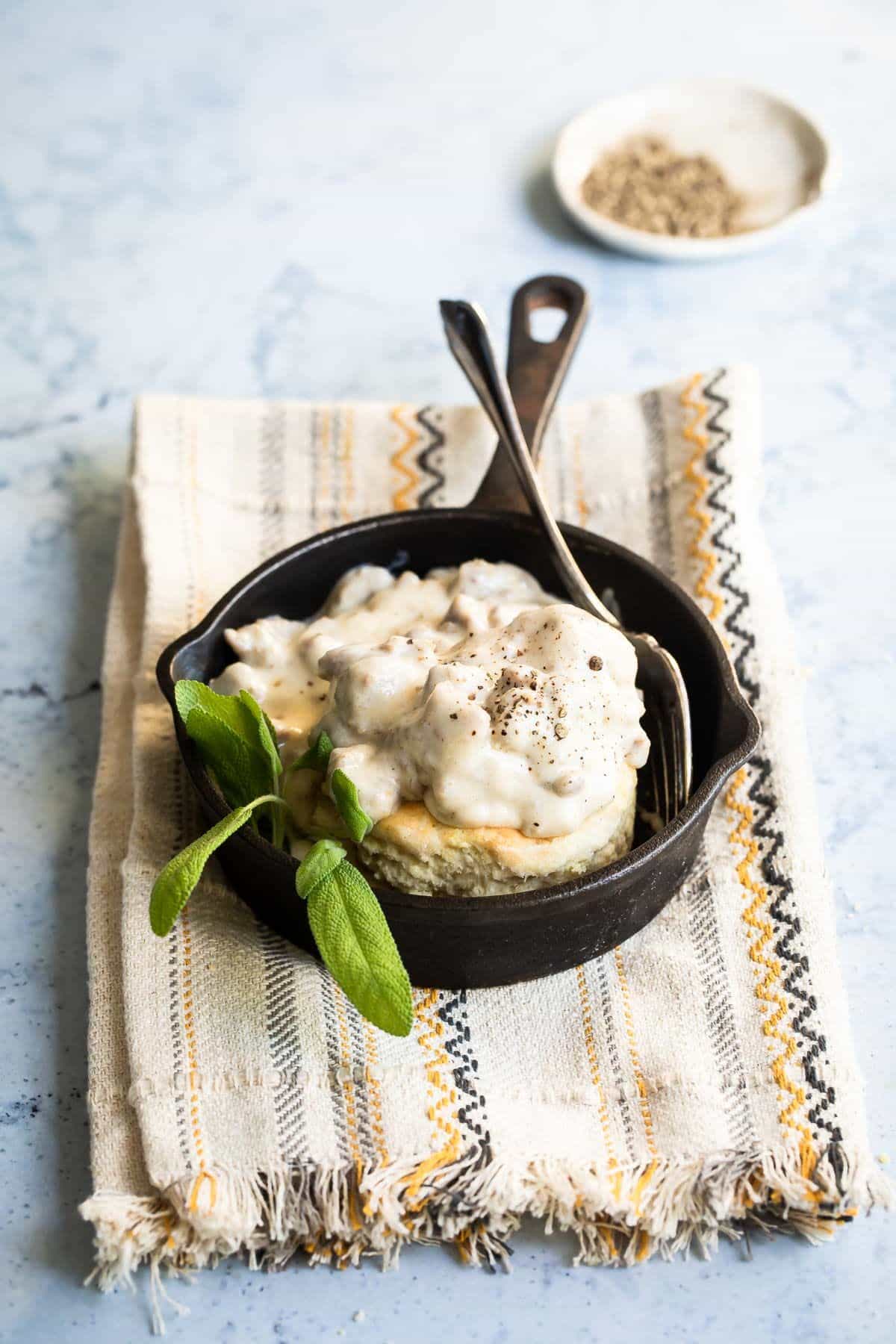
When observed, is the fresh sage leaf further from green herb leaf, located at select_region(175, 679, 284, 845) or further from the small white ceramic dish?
the small white ceramic dish

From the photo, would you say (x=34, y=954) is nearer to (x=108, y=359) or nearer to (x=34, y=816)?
Answer: (x=34, y=816)

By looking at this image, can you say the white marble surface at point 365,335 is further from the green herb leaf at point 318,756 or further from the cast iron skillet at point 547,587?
the green herb leaf at point 318,756

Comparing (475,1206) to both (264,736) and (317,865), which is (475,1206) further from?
(264,736)

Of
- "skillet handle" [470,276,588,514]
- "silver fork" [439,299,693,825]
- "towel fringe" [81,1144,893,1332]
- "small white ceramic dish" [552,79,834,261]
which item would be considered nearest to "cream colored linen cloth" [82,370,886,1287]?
"towel fringe" [81,1144,893,1332]

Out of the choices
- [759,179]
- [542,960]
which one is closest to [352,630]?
[542,960]

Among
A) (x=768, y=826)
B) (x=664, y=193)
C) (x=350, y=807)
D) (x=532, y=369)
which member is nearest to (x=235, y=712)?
(x=350, y=807)

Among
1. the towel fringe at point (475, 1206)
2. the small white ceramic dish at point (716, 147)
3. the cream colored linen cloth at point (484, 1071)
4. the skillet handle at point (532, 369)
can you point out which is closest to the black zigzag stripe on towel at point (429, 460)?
the skillet handle at point (532, 369)
